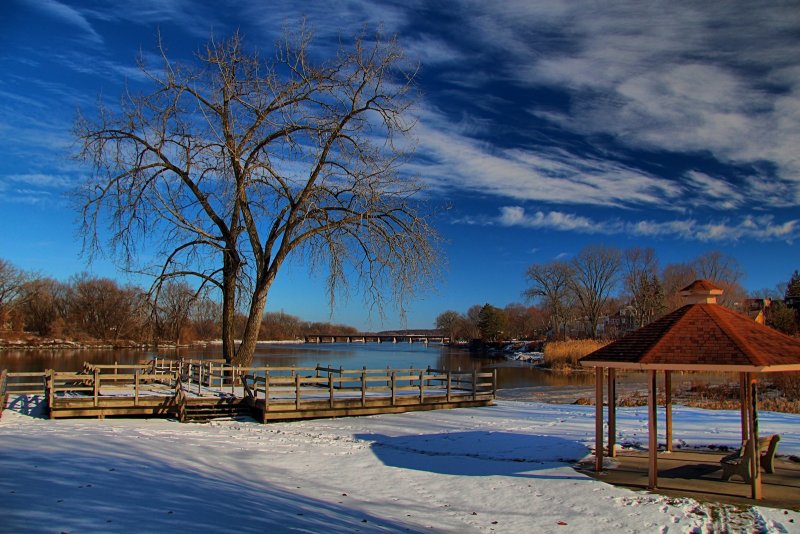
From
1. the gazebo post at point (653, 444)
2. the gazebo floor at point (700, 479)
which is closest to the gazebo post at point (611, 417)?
the gazebo floor at point (700, 479)

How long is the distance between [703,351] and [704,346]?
0.59 ft

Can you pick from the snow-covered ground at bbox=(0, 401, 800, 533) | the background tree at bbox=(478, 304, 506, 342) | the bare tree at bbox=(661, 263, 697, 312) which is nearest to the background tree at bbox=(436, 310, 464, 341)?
the background tree at bbox=(478, 304, 506, 342)

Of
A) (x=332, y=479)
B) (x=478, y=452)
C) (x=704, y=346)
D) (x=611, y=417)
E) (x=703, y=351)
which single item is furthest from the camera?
(x=478, y=452)

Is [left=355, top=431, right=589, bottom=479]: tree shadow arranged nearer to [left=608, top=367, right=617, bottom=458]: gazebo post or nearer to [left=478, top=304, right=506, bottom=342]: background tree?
[left=608, top=367, right=617, bottom=458]: gazebo post

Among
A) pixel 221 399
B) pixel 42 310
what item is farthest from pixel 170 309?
pixel 42 310

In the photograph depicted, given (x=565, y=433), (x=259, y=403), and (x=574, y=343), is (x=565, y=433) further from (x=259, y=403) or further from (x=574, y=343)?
(x=574, y=343)

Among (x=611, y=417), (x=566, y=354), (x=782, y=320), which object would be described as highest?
(x=782, y=320)

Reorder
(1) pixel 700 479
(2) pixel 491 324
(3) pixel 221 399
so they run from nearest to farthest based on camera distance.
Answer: (1) pixel 700 479 < (3) pixel 221 399 < (2) pixel 491 324

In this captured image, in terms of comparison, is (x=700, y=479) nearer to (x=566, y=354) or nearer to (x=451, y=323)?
(x=566, y=354)

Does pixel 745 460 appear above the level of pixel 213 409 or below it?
above

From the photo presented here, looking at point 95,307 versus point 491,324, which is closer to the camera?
point 95,307

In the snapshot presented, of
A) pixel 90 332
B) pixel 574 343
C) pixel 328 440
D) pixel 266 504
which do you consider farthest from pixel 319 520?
pixel 90 332

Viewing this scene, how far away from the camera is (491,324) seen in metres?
113

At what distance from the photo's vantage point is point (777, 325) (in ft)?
139
